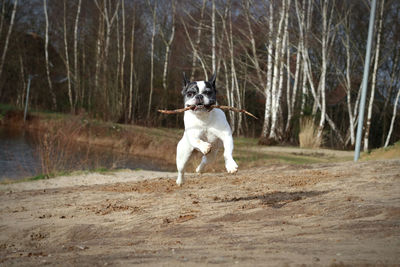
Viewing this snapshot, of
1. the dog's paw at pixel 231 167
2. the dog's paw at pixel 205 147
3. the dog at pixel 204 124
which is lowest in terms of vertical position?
the dog's paw at pixel 231 167

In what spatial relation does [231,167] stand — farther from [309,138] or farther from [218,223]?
[309,138]

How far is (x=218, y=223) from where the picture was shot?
6.40 metres

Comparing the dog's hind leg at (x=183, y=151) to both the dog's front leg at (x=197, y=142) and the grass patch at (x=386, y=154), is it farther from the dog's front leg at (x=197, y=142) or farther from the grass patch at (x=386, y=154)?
the grass patch at (x=386, y=154)

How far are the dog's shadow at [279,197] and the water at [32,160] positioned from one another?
27.4ft

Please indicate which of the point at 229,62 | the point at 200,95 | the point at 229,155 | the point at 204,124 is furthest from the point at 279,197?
the point at 229,62

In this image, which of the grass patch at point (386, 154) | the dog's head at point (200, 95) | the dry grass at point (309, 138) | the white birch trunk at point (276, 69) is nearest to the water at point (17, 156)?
the dog's head at point (200, 95)

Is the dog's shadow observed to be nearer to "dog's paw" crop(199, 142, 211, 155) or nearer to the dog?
the dog

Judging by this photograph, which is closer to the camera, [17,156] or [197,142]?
[197,142]

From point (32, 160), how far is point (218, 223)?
13304mm

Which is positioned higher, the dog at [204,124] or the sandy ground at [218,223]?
the dog at [204,124]

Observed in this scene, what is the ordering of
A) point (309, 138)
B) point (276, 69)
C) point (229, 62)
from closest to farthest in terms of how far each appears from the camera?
point (276, 69)
point (309, 138)
point (229, 62)

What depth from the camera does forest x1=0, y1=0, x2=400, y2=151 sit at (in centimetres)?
2388

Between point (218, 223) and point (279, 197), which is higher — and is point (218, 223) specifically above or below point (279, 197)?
below

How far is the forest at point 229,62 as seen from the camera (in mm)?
23875
